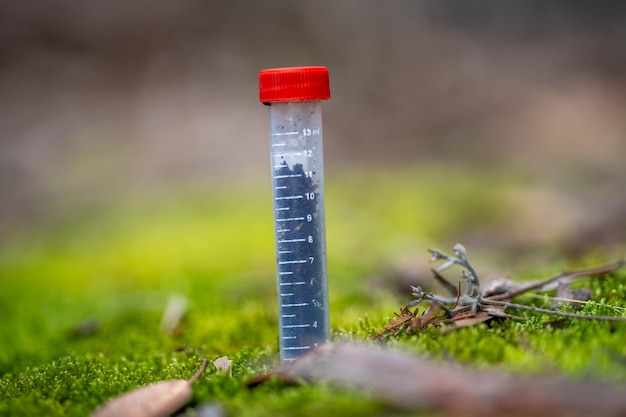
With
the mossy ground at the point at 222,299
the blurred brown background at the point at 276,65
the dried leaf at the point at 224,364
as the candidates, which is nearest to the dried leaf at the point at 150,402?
the mossy ground at the point at 222,299

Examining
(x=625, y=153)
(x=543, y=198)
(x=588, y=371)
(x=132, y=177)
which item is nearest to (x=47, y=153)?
(x=132, y=177)

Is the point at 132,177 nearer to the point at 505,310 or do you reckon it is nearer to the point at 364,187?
the point at 364,187

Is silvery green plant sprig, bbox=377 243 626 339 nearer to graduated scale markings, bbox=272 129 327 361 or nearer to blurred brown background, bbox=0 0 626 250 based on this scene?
graduated scale markings, bbox=272 129 327 361

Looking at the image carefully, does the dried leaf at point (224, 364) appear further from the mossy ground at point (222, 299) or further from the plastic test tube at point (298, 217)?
the plastic test tube at point (298, 217)

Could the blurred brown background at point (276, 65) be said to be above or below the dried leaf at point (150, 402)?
above

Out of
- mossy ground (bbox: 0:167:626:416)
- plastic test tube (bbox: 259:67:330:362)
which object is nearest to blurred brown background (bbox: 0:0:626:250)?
mossy ground (bbox: 0:167:626:416)

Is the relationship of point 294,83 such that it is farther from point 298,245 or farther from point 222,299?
point 222,299

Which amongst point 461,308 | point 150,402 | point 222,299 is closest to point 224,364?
point 150,402
